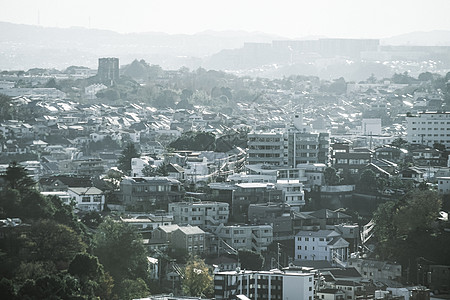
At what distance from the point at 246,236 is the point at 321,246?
129 cm

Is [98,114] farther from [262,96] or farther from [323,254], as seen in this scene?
[323,254]

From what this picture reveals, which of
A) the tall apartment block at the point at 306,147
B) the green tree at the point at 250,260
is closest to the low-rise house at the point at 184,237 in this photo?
the green tree at the point at 250,260

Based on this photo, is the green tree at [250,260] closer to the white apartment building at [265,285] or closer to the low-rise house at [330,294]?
the white apartment building at [265,285]

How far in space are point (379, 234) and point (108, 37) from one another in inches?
4651

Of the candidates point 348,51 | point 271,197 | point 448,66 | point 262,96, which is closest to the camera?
point 271,197

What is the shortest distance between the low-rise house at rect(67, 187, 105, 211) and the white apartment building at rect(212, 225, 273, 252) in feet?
7.90

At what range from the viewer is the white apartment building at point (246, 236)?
24.5 meters

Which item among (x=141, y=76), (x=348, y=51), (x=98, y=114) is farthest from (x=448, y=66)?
(x=98, y=114)

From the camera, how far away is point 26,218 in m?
22.4

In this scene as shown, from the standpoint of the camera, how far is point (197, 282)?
832 inches

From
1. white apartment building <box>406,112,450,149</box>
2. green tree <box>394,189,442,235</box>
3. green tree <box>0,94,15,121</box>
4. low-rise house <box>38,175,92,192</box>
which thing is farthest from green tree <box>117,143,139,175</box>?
green tree <box>0,94,15,121</box>

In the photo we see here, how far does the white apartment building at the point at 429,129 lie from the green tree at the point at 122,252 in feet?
50.6

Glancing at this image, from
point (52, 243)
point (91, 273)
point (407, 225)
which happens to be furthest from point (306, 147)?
point (91, 273)

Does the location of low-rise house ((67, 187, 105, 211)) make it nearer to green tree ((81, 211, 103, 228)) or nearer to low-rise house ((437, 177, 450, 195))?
green tree ((81, 211, 103, 228))
